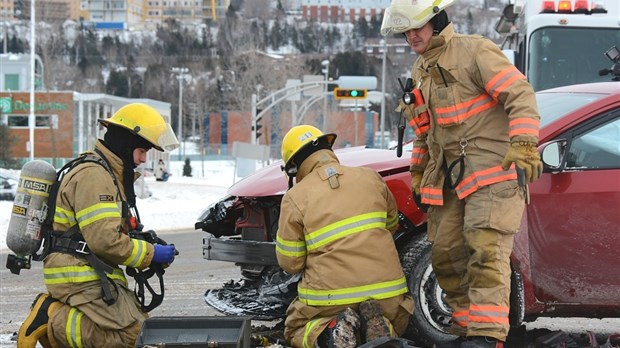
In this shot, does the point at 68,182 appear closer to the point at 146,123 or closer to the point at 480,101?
the point at 146,123

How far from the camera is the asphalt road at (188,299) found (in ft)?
22.1

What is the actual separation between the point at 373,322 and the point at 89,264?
169 cm

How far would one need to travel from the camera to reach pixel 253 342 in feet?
19.6

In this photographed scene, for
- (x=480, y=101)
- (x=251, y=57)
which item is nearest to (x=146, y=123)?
(x=480, y=101)

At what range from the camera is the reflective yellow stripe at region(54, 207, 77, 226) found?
547 cm

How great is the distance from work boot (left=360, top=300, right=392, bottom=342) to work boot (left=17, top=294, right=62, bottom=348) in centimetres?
181

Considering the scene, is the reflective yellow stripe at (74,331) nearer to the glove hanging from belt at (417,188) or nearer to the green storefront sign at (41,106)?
the glove hanging from belt at (417,188)

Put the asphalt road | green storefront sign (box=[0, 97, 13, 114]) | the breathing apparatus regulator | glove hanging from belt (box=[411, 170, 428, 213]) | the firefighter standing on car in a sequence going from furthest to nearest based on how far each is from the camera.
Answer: green storefront sign (box=[0, 97, 13, 114])
the asphalt road
glove hanging from belt (box=[411, 170, 428, 213])
the breathing apparatus regulator
the firefighter standing on car

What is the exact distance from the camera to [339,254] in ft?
17.0

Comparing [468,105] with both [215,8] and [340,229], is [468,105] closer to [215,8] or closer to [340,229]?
[340,229]

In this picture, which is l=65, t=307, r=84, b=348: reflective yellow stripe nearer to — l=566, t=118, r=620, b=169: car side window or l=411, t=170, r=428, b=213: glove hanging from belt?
l=411, t=170, r=428, b=213: glove hanging from belt

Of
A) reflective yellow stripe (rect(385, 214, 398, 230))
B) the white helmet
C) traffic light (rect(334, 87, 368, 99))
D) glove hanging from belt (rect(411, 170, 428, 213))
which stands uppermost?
the white helmet

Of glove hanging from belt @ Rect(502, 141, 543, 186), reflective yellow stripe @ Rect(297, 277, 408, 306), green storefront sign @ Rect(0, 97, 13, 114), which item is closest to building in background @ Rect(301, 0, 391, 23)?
green storefront sign @ Rect(0, 97, 13, 114)

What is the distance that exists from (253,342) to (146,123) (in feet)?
5.03
